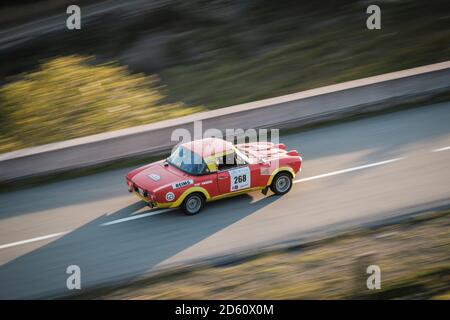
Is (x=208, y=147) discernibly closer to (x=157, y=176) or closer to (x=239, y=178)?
(x=239, y=178)

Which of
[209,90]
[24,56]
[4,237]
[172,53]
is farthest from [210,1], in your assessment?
[4,237]

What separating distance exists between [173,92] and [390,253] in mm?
9915

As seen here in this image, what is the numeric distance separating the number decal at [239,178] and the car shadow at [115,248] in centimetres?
49

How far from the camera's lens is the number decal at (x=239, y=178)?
1197cm

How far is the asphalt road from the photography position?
10617 millimetres

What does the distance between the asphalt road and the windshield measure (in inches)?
38.0

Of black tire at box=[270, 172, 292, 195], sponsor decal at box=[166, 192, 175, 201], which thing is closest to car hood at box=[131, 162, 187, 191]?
sponsor decal at box=[166, 192, 175, 201]

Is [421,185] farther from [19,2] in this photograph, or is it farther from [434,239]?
[19,2]

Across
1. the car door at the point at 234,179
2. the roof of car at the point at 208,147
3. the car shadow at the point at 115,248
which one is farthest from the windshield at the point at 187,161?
the car shadow at the point at 115,248

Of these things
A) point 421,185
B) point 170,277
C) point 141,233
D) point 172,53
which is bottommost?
point 170,277

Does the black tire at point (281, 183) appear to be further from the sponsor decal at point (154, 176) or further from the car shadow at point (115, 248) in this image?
the sponsor decal at point (154, 176)

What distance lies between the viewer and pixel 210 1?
74.4 feet

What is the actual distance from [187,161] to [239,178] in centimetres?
116

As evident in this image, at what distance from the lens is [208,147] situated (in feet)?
39.8
